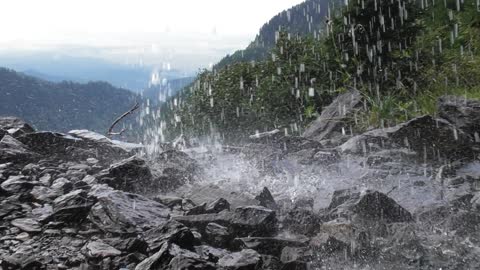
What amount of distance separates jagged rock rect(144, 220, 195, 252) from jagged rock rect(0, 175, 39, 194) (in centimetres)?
304

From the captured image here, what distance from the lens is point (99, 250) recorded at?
19.2 ft

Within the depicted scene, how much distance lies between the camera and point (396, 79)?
18.1 m

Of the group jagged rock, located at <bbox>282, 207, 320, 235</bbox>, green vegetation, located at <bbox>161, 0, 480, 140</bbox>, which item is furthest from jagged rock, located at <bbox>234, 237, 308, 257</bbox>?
green vegetation, located at <bbox>161, 0, 480, 140</bbox>

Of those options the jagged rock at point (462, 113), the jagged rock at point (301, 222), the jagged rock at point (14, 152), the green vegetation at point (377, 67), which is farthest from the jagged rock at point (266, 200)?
the green vegetation at point (377, 67)

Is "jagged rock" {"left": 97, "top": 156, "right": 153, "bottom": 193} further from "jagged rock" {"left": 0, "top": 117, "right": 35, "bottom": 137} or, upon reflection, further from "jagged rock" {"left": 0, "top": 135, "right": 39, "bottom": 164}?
"jagged rock" {"left": 0, "top": 117, "right": 35, "bottom": 137}

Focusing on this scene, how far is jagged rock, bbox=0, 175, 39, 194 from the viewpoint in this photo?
313 inches

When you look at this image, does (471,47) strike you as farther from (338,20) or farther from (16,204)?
(16,204)

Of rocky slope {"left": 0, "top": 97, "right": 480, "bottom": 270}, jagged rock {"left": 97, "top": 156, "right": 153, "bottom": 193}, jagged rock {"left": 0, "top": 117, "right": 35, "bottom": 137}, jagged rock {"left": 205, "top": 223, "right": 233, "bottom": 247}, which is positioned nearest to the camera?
rocky slope {"left": 0, "top": 97, "right": 480, "bottom": 270}

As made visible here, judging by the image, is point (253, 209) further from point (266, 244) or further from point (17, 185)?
point (17, 185)

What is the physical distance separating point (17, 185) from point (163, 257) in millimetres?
4047

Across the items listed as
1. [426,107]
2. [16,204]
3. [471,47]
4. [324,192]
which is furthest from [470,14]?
[16,204]

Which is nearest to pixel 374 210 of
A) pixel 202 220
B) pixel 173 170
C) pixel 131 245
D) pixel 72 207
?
pixel 202 220

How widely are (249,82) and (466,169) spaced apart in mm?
32160

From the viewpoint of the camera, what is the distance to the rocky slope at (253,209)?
19.6 ft
